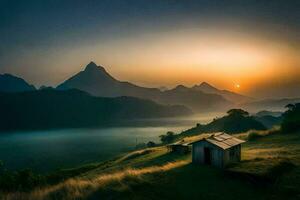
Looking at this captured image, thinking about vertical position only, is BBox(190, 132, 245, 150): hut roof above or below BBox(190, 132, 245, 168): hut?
above

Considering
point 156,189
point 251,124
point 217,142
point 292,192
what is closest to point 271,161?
point 217,142

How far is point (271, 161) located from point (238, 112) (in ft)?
445

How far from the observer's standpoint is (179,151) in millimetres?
59594

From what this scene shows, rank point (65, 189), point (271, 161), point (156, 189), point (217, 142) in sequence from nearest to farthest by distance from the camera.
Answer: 1. point (65, 189)
2. point (156, 189)
3. point (271, 161)
4. point (217, 142)

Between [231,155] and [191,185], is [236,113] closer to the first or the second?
[231,155]

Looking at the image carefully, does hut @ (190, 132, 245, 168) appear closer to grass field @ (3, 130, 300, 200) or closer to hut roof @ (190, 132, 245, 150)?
hut roof @ (190, 132, 245, 150)

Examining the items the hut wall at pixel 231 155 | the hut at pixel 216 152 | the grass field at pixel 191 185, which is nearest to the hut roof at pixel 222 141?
the hut at pixel 216 152

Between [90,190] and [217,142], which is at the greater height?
[217,142]

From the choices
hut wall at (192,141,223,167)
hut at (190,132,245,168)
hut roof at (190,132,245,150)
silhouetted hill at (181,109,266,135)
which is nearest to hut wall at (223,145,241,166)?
hut at (190,132,245,168)

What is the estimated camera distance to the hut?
1400 inches

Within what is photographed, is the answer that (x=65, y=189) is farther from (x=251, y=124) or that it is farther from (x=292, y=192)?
(x=251, y=124)

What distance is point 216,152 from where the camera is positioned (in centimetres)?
3600

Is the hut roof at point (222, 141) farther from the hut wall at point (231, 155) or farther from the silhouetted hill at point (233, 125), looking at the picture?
the silhouetted hill at point (233, 125)

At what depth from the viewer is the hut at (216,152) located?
3557cm
